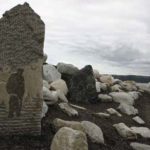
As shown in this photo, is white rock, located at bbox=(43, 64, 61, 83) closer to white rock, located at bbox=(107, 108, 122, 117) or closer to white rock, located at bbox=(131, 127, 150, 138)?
white rock, located at bbox=(107, 108, 122, 117)

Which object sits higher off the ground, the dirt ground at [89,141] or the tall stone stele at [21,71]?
the tall stone stele at [21,71]

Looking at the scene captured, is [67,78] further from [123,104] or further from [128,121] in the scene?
[128,121]

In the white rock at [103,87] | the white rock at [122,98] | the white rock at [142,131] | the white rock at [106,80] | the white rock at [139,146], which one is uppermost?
the white rock at [106,80]

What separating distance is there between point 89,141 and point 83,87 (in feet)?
14.2

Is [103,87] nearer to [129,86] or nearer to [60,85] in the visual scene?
[129,86]

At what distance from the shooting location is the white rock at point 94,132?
908 cm

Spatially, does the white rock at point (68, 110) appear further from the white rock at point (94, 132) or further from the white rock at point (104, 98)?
A: the white rock at point (104, 98)

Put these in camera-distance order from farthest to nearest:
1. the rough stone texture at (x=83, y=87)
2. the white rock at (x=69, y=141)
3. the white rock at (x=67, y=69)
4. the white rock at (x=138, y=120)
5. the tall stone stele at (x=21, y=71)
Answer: the white rock at (x=67, y=69) → the rough stone texture at (x=83, y=87) → the white rock at (x=138, y=120) → the tall stone stele at (x=21, y=71) → the white rock at (x=69, y=141)

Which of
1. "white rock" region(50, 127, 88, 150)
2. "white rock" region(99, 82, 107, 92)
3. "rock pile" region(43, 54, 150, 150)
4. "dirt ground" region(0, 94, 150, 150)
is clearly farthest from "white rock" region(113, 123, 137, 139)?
"white rock" region(99, 82, 107, 92)

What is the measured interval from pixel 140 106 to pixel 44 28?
659 centimetres

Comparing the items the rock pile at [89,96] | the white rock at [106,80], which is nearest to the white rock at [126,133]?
the rock pile at [89,96]

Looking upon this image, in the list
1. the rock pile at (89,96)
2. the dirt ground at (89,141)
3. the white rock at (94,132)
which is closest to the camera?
the dirt ground at (89,141)

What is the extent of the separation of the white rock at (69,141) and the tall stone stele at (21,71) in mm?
1114

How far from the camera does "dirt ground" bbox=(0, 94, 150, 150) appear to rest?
823cm
